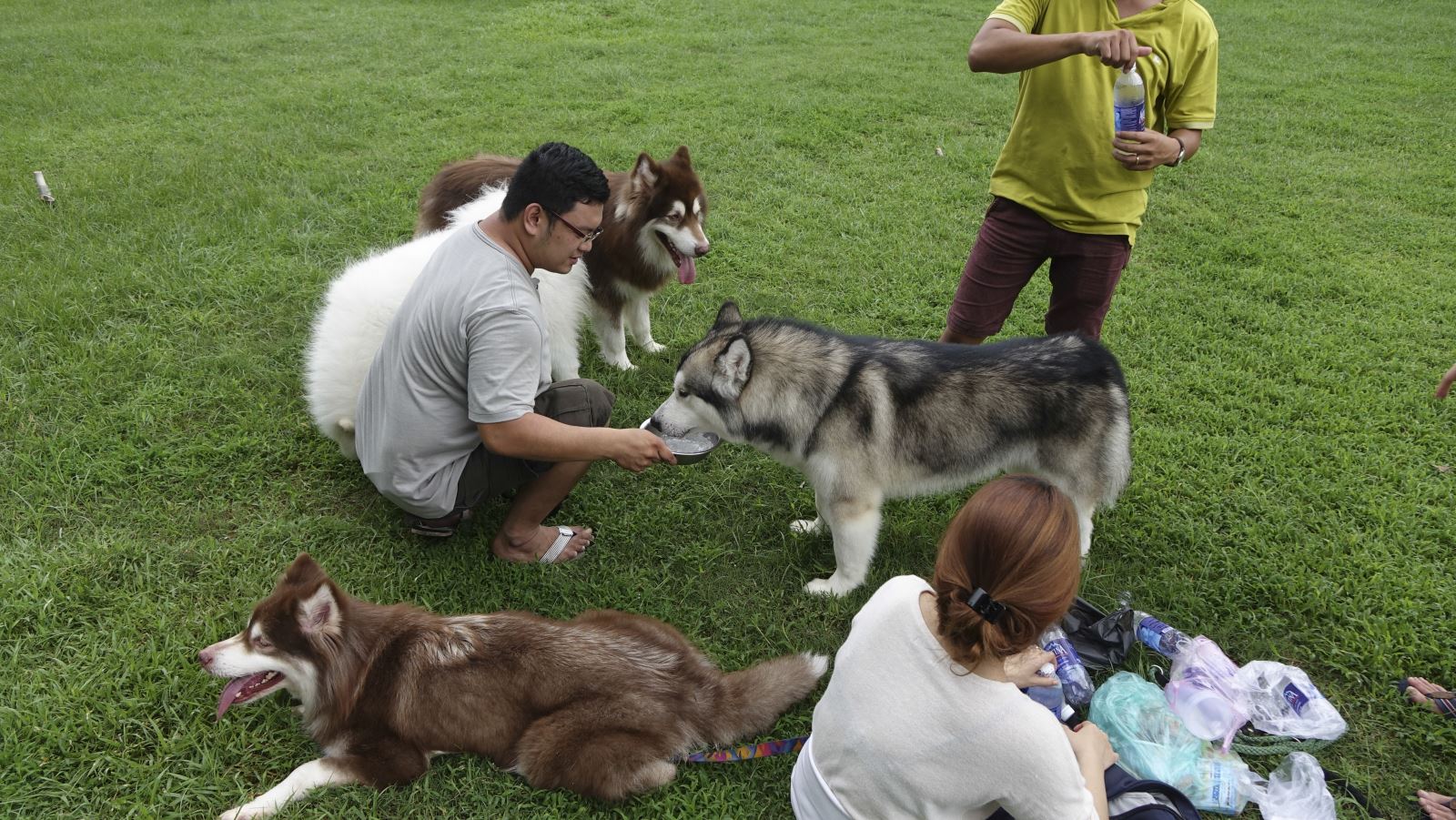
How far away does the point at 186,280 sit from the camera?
5.88 m

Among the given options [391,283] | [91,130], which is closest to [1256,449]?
[391,283]

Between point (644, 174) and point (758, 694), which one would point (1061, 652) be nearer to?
point (758, 694)

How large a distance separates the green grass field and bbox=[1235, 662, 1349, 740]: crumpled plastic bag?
0.18m

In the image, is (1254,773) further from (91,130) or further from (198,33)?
(198,33)

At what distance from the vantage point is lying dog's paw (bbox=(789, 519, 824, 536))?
4188 mm

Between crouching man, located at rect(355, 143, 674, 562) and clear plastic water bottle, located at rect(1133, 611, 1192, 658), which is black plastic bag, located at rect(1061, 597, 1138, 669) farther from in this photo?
crouching man, located at rect(355, 143, 674, 562)

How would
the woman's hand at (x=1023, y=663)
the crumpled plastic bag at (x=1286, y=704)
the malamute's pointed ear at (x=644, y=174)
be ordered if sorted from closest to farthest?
the woman's hand at (x=1023, y=663)
the crumpled plastic bag at (x=1286, y=704)
the malamute's pointed ear at (x=644, y=174)

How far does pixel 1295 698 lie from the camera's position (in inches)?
128

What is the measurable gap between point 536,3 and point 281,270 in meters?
9.64

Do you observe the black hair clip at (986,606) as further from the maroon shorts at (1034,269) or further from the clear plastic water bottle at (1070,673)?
the maroon shorts at (1034,269)

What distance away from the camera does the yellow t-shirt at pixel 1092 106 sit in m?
3.55

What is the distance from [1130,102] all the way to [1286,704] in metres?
2.60

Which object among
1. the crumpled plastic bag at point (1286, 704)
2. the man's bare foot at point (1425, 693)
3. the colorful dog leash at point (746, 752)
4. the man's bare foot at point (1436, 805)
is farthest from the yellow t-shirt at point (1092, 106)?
the colorful dog leash at point (746, 752)

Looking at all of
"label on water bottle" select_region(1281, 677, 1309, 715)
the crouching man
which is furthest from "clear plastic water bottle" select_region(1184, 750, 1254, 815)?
the crouching man
